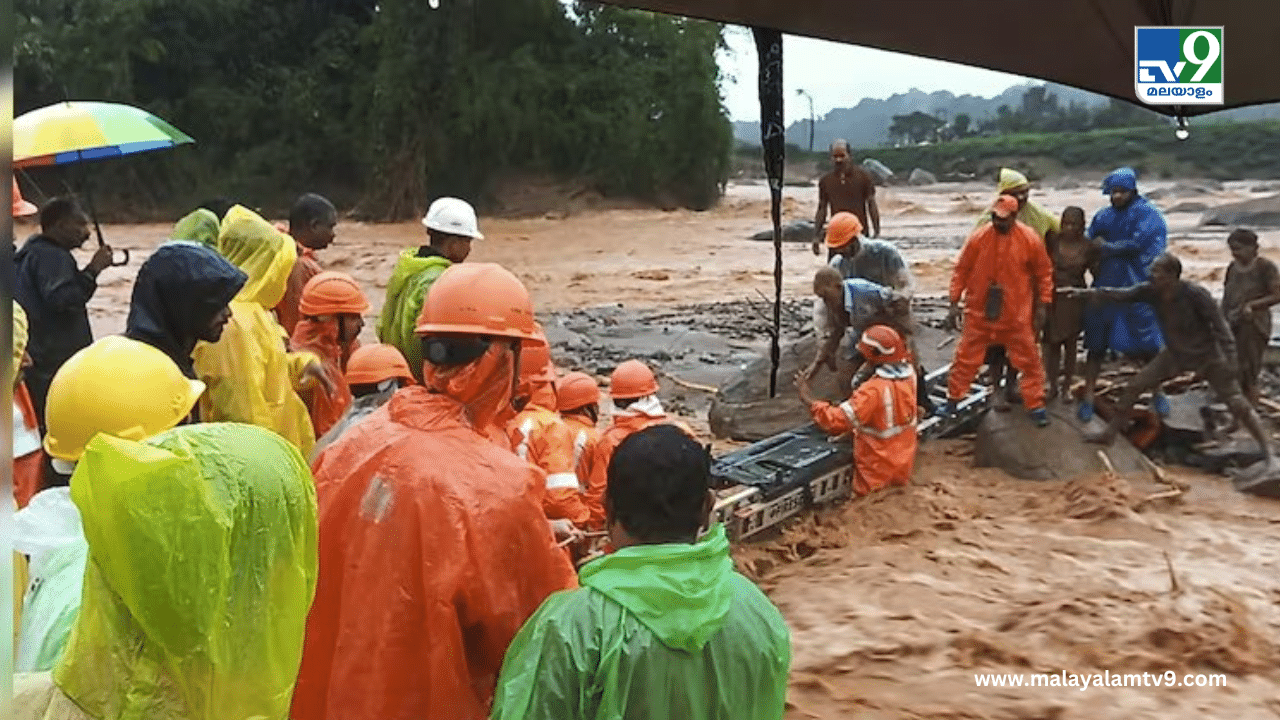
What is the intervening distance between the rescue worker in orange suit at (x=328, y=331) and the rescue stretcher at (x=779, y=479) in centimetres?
183

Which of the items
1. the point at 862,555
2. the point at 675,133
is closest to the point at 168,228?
the point at 675,133

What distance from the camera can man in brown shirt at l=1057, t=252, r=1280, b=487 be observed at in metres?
6.82

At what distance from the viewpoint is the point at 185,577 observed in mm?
1467

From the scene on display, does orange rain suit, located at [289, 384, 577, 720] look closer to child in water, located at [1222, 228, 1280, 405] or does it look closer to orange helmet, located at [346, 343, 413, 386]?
orange helmet, located at [346, 343, 413, 386]

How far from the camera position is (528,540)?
2088mm

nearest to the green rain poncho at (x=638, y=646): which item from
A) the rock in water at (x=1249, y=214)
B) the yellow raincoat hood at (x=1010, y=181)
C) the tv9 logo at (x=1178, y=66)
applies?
the tv9 logo at (x=1178, y=66)

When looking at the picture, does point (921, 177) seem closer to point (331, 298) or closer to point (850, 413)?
point (850, 413)

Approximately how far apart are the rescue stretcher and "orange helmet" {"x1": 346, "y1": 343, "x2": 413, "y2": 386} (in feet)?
6.64

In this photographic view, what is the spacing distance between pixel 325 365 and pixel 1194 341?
15.9 ft

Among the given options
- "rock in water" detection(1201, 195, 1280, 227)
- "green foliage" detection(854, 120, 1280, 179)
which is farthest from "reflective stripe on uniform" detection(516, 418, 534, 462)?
"green foliage" detection(854, 120, 1280, 179)

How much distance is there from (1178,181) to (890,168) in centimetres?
752

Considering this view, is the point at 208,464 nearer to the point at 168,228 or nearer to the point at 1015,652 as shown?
the point at 1015,652

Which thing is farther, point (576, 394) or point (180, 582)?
point (576, 394)

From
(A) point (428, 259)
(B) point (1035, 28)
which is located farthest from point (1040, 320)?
(B) point (1035, 28)
